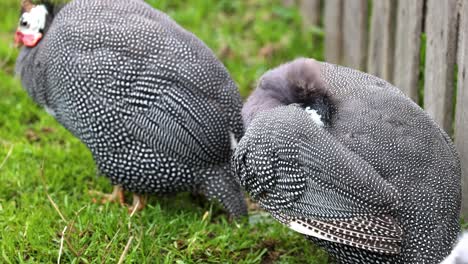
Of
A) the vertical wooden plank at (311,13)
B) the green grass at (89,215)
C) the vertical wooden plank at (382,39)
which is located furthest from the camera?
the vertical wooden plank at (311,13)

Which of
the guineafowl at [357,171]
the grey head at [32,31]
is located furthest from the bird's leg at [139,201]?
the guineafowl at [357,171]

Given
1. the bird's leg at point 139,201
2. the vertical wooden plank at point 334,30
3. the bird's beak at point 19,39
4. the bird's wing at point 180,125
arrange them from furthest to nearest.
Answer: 1. the vertical wooden plank at point 334,30
2. the bird's beak at point 19,39
3. the bird's leg at point 139,201
4. the bird's wing at point 180,125

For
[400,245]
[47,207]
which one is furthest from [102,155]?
[400,245]

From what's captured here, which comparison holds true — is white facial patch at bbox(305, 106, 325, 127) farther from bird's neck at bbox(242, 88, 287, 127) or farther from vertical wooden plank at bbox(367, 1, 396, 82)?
vertical wooden plank at bbox(367, 1, 396, 82)

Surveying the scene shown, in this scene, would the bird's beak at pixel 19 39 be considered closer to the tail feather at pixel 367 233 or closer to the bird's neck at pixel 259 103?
the bird's neck at pixel 259 103

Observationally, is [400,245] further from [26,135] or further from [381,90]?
[26,135]

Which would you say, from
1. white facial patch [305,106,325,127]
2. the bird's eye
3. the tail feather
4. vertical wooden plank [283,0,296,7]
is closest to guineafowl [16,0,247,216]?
the bird's eye

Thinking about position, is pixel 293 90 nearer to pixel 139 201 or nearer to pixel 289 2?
pixel 139 201
